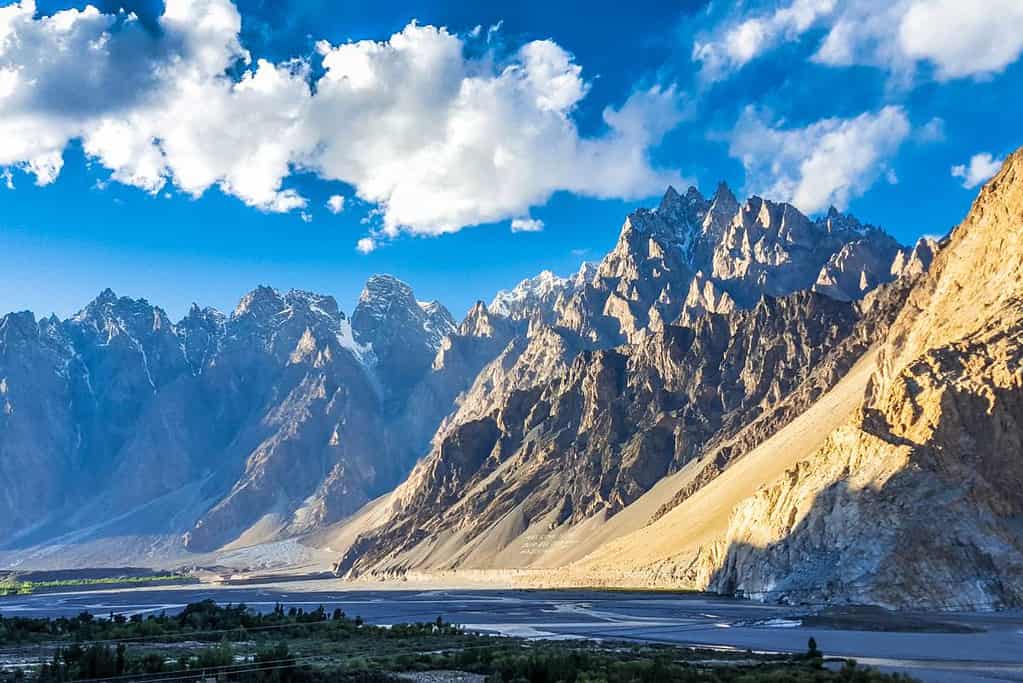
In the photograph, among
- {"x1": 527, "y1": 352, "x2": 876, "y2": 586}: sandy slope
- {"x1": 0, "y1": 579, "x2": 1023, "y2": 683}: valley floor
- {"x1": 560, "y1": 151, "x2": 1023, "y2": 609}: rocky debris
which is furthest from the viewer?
{"x1": 527, "y1": 352, "x2": 876, "y2": 586}: sandy slope

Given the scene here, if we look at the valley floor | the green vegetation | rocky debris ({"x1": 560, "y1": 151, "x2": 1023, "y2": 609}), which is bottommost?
the valley floor

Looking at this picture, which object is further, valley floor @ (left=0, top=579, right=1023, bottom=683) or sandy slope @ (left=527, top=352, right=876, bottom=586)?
sandy slope @ (left=527, top=352, right=876, bottom=586)

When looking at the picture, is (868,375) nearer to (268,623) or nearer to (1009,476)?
(1009,476)

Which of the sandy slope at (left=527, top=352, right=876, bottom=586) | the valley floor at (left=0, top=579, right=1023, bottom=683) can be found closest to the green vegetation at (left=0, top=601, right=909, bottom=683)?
the valley floor at (left=0, top=579, right=1023, bottom=683)

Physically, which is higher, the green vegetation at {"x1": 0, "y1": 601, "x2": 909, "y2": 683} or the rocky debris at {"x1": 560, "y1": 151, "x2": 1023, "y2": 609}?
the rocky debris at {"x1": 560, "y1": 151, "x2": 1023, "y2": 609}

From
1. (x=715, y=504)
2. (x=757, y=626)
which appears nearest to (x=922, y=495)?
(x=757, y=626)

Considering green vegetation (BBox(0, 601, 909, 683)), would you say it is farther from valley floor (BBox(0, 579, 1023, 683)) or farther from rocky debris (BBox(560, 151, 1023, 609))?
rocky debris (BBox(560, 151, 1023, 609))

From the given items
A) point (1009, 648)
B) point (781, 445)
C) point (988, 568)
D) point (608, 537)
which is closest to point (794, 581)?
point (988, 568)

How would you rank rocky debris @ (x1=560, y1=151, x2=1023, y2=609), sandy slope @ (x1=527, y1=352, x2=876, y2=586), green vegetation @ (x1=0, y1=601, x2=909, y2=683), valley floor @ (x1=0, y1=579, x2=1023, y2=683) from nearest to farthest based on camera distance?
1. green vegetation @ (x1=0, y1=601, x2=909, y2=683)
2. valley floor @ (x1=0, y1=579, x2=1023, y2=683)
3. rocky debris @ (x1=560, y1=151, x2=1023, y2=609)
4. sandy slope @ (x1=527, y1=352, x2=876, y2=586)

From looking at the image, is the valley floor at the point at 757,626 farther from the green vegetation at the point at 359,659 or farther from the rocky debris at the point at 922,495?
the green vegetation at the point at 359,659
